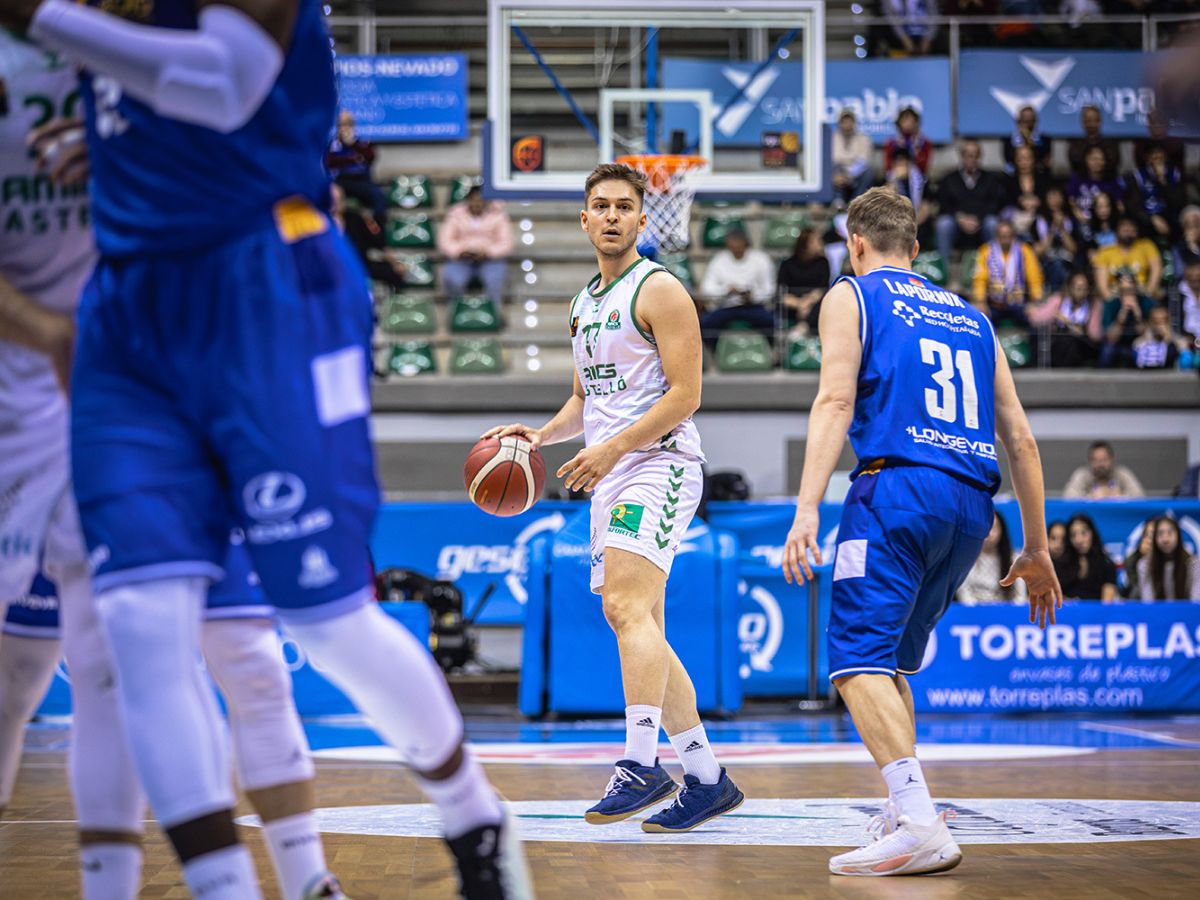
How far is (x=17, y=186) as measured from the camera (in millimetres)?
2994

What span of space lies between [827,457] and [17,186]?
8.28ft

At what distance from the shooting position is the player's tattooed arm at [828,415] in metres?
4.30

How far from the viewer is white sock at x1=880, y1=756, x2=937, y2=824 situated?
419cm

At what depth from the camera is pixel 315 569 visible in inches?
98.0

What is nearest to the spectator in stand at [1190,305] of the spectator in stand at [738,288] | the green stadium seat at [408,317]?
the spectator in stand at [738,288]

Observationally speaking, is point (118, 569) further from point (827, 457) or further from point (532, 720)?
point (532, 720)

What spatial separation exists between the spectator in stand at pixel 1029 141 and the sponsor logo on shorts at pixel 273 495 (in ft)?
53.4

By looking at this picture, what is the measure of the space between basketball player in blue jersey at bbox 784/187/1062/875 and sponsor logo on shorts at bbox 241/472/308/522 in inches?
84.2

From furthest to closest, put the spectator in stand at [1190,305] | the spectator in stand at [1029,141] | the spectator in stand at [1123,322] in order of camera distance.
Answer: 1. the spectator in stand at [1029,141]
2. the spectator in stand at [1190,305]
3. the spectator in stand at [1123,322]

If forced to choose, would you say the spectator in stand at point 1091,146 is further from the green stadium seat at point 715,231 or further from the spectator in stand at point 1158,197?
the green stadium seat at point 715,231

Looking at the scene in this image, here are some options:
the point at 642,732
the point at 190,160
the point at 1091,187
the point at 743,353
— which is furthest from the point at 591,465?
the point at 1091,187

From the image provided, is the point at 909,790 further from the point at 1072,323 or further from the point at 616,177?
the point at 1072,323

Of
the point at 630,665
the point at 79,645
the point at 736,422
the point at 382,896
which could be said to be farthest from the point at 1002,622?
the point at 79,645

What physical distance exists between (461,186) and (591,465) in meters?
13.0
